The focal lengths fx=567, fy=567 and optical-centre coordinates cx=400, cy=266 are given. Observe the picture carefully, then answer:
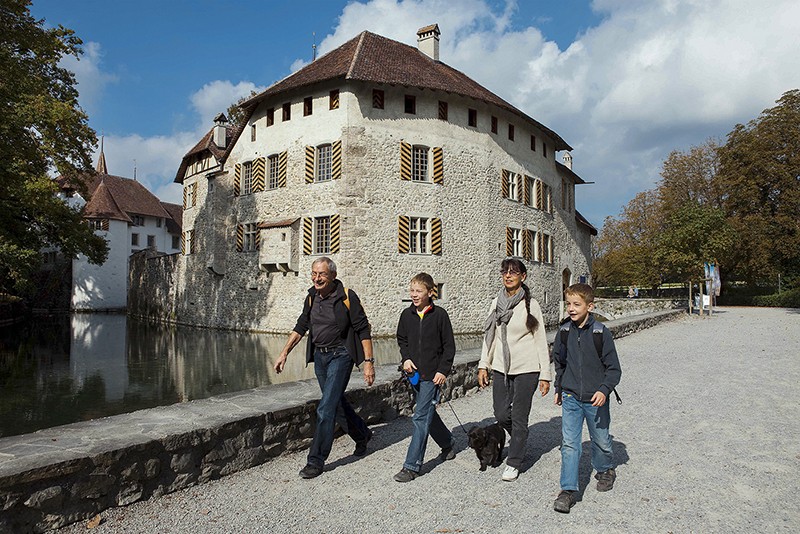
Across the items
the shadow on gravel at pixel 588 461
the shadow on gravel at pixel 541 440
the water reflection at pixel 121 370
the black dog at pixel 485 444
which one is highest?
the black dog at pixel 485 444

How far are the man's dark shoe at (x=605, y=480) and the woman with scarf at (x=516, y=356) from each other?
0.58 metres

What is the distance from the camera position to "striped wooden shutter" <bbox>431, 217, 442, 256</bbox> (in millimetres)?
24594

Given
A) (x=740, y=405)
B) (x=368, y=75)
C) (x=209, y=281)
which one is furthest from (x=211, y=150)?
(x=740, y=405)

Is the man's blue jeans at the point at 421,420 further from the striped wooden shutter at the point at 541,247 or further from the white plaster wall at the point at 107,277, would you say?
the white plaster wall at the point at 107,277

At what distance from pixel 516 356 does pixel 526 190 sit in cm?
2549

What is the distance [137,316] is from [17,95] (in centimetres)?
2692

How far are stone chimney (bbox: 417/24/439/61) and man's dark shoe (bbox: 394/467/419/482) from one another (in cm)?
2789

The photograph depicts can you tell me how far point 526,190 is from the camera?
95.0 ft

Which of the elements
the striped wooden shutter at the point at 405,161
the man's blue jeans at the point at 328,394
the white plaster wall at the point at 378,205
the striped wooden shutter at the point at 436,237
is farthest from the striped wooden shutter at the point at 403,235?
the man's blue jeans at the point at 328,394

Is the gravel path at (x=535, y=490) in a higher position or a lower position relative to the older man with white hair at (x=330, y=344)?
lower

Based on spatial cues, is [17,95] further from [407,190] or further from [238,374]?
[407,190]

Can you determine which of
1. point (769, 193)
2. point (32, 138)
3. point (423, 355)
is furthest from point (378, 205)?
point (769, 193)

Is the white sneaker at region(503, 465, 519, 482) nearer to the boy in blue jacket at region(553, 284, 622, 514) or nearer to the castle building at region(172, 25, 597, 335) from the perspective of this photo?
the boy in blue jacket at region(553, 284, 622, 514)

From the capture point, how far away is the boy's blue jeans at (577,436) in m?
3.89
